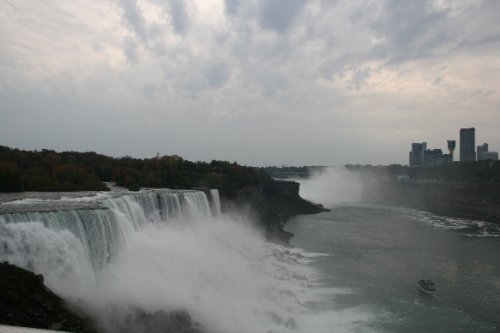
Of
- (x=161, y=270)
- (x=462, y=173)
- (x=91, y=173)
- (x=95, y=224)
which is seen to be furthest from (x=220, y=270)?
(x=462, y=173)

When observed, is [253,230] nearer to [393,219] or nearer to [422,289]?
[422,289]

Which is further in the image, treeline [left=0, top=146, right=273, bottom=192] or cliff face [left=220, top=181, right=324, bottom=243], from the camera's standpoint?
cliff face [left=220, top=181, right=324, bottom=243]

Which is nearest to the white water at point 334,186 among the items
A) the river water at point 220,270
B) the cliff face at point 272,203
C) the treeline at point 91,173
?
the cliff face at point 272,203

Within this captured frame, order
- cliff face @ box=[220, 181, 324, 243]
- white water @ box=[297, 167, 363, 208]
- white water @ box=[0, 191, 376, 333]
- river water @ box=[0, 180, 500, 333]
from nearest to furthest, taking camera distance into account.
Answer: white water @ box=[0, 191, 376, 333]
river water @ box=[0, 180, 500, 333]
cliff face @ box=[220, 181, 324, 243]
white water @ box=[297, 167, 363, 208]

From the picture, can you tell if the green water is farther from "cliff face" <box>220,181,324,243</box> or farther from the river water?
"cliff face" <box>220,181,324,243</box>

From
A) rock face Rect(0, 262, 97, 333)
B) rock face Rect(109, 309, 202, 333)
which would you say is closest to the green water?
rock face Rect(109, 309, 202, 333)

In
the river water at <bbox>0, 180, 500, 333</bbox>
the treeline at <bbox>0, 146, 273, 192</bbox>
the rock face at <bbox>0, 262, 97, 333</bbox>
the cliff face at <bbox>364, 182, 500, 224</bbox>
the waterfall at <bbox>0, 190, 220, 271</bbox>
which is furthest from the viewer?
the cliff face at <bbox>364, 182, 500, 224</bbox>

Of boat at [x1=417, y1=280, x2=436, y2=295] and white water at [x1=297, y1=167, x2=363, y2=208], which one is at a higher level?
white water at [x1=297, y1=167, x2=363, y2=208]
